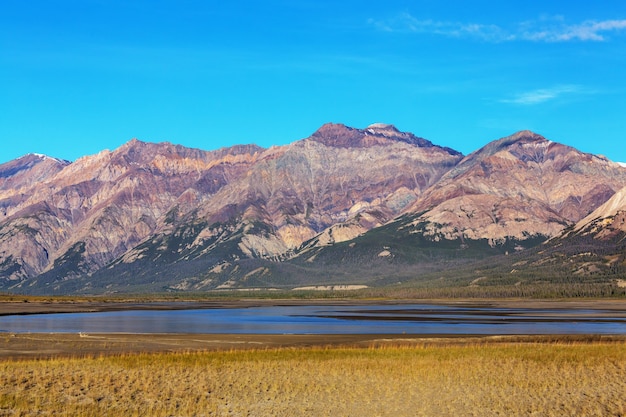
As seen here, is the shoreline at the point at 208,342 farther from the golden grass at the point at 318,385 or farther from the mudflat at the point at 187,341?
the golden grass at the point at 318,385

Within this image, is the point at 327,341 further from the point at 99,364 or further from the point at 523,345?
the point at 99,364

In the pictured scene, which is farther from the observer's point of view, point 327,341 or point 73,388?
point 327,341

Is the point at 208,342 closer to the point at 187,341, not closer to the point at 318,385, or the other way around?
the point at 187,341

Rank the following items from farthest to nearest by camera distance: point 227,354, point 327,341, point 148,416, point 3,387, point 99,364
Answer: point 327,341 → point 227,354 → point 99,364 → point 3,387 → point 148,416

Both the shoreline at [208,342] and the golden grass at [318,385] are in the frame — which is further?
the shoreline at [208,342]

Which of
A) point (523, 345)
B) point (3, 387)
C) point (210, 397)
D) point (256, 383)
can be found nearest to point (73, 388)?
point (3, 387)

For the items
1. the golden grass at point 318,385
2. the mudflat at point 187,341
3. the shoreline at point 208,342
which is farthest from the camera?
the mudflat at point 187,341

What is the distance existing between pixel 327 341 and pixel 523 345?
26423 millimetres

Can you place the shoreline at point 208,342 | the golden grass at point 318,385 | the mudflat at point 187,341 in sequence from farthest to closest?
the mudflat at point 187,341, the shoreline at point 208,342, the golden grass at point 318,385

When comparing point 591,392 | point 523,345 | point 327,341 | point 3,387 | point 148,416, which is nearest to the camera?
point 148,416

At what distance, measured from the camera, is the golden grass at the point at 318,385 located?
157ft

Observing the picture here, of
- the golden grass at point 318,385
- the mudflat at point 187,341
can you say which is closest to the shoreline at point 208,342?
the mudflat at point 187,341

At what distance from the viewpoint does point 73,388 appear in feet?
173

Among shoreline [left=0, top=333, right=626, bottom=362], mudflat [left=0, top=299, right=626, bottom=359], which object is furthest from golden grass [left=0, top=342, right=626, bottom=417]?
mudflat [left=0, top=299, right=626, bottom=359]
